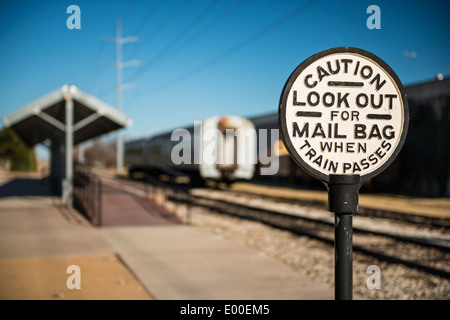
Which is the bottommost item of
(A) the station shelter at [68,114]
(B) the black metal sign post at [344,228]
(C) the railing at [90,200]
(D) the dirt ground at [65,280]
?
(D) the dirt ground at [65,280]

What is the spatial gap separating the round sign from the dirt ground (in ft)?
12.4

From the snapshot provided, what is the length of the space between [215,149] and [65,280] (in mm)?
17899

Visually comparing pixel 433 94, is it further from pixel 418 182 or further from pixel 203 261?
pixel 203 261

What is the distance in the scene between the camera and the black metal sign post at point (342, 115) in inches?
73.0

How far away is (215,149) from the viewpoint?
23.2 m

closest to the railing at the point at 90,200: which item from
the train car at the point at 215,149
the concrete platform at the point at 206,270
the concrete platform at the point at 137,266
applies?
the concrete platform at the point at 137,266

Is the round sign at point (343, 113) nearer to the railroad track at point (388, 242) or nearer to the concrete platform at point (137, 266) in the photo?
the concrete platform at point (137, 266)

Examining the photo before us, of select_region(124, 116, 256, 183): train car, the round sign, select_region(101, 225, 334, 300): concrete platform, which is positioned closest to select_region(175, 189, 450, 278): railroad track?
select_region(101, 225, 334, 300): concrete platform

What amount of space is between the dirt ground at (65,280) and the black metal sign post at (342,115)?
3783mm

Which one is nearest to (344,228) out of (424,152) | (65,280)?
(65,280)

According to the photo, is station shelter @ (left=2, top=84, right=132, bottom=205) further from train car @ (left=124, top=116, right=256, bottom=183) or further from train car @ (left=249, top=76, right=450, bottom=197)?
train car @ (left=249, top=76, right=450, bottom=197)

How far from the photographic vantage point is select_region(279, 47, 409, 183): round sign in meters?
1.86

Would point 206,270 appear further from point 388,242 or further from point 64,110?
point 64,110
